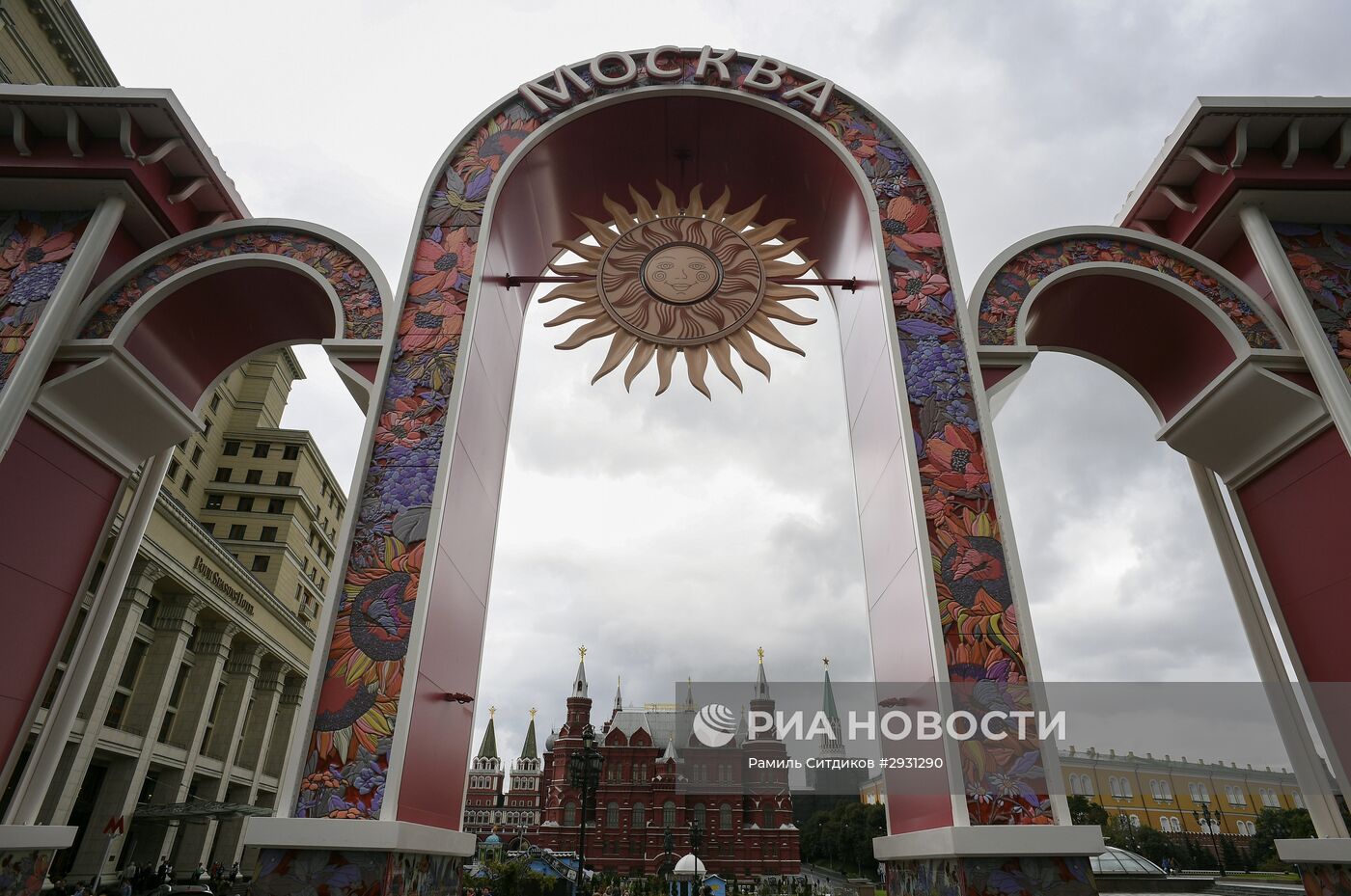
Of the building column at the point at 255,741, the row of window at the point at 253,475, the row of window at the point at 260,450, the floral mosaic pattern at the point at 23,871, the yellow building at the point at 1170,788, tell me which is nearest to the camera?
the floral mosaic pattern at the point at 23,871

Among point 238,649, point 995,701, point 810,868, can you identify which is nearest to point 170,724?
point 238,649

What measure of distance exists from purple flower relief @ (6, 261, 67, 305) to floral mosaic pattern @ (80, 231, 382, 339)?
0.45 meters

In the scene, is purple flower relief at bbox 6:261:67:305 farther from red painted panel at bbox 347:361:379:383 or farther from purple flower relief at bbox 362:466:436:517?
purple flower relief at bbox 362:466:436:517

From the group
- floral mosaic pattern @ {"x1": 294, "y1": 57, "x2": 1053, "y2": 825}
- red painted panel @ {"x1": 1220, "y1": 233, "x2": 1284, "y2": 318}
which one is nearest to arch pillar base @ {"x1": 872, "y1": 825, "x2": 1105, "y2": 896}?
floral mosaic pattern @ {"x1": 294, "y1": 57, "x2": 1053, "y2": 825}

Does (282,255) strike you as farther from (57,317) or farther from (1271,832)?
(1271,832)

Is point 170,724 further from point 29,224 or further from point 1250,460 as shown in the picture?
point 1250,460

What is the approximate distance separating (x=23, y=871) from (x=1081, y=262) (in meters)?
11.9

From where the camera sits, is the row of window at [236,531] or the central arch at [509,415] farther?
the row of window at [236,531]

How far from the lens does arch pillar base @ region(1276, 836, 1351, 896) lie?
6699 mm

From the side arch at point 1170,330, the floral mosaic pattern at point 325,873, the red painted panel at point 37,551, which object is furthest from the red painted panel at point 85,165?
the side arch at point 1170,330

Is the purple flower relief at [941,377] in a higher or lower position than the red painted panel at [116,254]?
lower

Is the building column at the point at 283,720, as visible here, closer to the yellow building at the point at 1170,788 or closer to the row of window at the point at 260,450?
the row of window at the point at 260,450

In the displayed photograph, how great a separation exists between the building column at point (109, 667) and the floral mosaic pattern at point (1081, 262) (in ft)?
81.7

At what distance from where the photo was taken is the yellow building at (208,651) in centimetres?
2370
